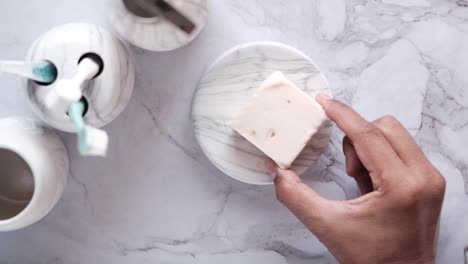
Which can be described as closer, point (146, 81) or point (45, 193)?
point (45, 193)

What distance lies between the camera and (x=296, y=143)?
0.72 m

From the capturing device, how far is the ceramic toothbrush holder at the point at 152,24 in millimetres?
663

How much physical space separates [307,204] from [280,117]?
0.38 feet

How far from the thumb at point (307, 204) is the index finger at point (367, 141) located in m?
0.07

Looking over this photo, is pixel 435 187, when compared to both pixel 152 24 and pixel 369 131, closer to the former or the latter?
pixel 369 131

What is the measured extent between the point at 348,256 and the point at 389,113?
8.9 inches

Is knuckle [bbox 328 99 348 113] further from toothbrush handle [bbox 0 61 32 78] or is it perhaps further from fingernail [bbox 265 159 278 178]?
toothbrush handle [bbox 0 61 32 78]

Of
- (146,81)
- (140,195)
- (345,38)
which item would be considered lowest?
(140,195)

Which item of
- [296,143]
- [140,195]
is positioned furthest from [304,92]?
[140,195]

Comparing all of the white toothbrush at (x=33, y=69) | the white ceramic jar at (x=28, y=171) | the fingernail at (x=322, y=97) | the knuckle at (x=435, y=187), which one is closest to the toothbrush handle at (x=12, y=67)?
the white toothbrush at (x=33, y=69)

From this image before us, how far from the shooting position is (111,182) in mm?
816

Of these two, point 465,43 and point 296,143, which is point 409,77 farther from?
point 296,143

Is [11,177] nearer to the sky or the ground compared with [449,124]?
nearer to the ground

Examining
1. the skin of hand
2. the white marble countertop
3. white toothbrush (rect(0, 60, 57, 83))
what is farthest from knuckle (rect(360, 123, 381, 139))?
white toothbrush (rect(0, 60, 57, 83))
